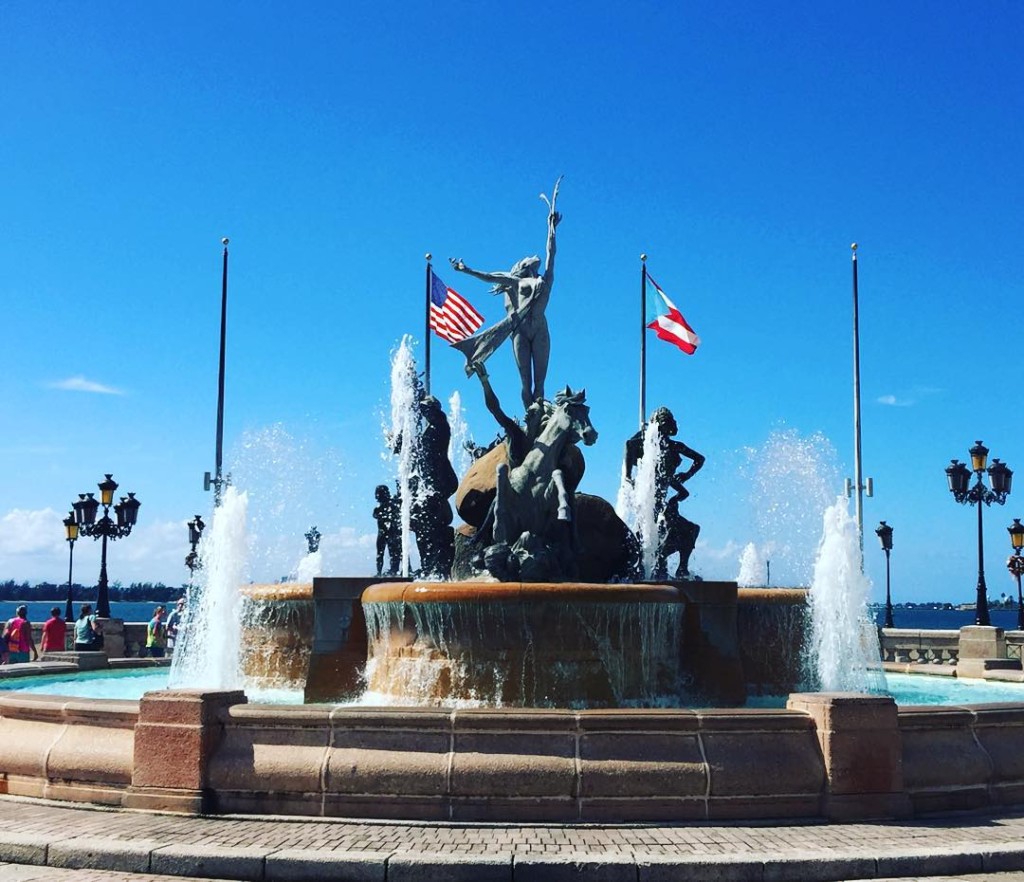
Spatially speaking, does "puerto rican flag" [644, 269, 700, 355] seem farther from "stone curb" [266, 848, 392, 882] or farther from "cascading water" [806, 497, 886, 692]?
"stone curb" [266, 848, 392, 882]

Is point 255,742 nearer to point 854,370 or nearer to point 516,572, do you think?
point 516,572

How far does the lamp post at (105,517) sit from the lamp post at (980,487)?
21956 mm

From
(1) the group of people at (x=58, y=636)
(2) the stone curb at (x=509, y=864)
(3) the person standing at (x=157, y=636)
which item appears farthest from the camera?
(3) the person standing at (x=157, y=636)

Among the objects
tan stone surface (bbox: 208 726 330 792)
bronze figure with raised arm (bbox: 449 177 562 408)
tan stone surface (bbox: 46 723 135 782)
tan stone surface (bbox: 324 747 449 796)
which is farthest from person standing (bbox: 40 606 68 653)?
tan stone surface (bbox: 324 747 449 796)

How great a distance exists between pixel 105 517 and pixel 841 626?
69.9ft

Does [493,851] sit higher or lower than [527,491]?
lower

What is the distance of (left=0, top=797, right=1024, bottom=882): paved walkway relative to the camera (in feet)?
24.2

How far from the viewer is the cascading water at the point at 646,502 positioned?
61.3 feet

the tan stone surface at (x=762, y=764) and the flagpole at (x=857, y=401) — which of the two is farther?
the flagpole at (x=857, y=401)

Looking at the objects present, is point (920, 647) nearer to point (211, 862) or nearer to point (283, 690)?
point (283, 690)

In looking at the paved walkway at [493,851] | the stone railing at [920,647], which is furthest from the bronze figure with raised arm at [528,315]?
the paved walkway at [493,851]

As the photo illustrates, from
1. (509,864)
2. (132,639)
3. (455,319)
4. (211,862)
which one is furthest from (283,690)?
(455,319)

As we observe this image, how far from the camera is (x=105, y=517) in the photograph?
31609 mm

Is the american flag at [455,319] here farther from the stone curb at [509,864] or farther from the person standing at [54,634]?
the stone curb at [509,864]
